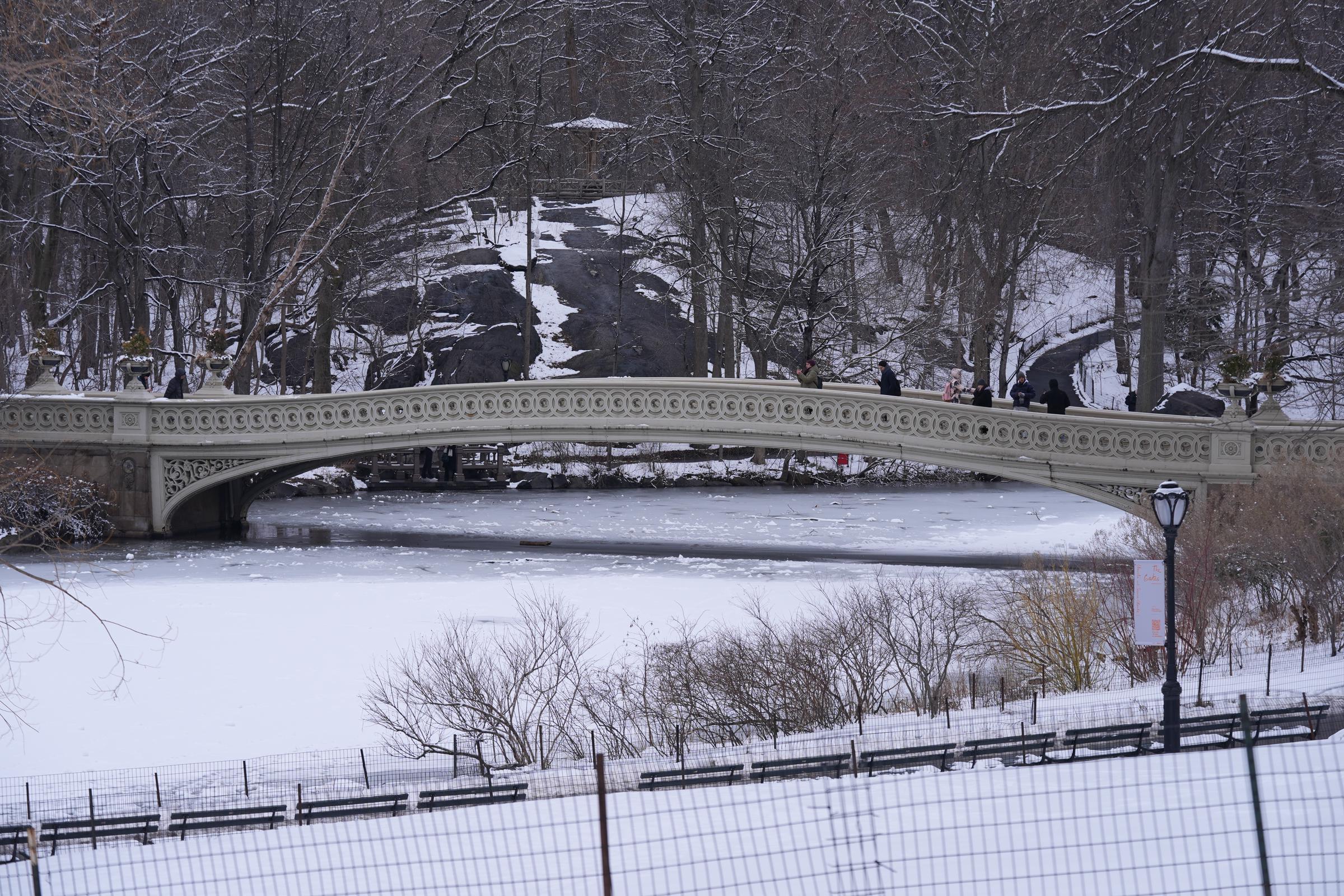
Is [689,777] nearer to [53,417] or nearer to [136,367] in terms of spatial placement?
[136,367]

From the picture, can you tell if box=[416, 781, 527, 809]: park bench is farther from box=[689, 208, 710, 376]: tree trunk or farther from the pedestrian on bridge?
box=[689, 208, 710, 376]: tree trunk

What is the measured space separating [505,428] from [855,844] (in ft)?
58.3

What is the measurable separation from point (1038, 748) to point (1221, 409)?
2670cm

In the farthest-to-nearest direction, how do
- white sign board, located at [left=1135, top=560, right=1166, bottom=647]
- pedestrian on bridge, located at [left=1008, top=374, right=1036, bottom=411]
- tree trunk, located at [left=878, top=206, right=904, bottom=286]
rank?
tree trunk, located at [left=878, top=206, right=904, bottom=286] → pedestrian on bridge, located at [left=1008, top=374, right=1036, bottom=411] → white sign board, located at [left=1135, top=560, right=1166, bottom=647]

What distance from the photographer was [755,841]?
25.2 feet

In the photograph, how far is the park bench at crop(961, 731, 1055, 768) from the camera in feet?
33.2

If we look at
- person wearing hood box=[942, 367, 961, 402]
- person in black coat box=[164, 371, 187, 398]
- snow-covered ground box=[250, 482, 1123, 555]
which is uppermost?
person in black coat box=[164, 371, 187, 398]

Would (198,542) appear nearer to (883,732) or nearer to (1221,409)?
(883,732)

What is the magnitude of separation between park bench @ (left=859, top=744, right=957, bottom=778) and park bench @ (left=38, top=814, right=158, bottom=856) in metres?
5.01

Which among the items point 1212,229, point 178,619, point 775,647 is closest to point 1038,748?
point 775,647

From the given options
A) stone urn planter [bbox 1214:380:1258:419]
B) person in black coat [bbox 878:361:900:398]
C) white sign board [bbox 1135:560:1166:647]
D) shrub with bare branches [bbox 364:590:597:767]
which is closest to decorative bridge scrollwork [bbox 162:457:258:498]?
shrub with bare branches [bbox 364:590:597:767]

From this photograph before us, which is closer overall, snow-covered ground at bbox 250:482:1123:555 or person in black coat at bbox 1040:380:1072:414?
person in black coat at bbox 1040:380:1072:414

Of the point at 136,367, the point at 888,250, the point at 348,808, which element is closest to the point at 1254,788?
the point at 348,808

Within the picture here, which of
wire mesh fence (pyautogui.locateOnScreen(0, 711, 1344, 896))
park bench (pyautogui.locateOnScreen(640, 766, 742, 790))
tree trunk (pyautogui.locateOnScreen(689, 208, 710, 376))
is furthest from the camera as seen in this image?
tree trunk (pyautogui.locateOnScreen(689, 208, 710, 376))
